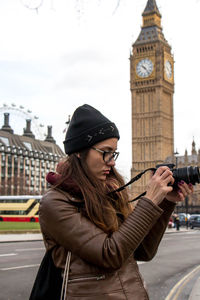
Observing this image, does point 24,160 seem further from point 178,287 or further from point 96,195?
point 96,195

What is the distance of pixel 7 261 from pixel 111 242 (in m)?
10.7

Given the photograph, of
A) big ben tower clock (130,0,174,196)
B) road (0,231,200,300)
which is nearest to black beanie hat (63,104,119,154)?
road (0,231,200,300)

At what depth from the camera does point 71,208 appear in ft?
7.27

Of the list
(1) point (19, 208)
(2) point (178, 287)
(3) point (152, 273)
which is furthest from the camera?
(1) point (19, 208)

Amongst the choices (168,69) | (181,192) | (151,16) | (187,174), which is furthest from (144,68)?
(187,174)

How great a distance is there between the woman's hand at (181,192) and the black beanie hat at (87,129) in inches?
17.7

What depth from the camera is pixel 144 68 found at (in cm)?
9025

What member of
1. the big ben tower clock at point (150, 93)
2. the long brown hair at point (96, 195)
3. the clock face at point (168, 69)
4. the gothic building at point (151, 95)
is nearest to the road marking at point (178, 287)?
the long brown hair at point (96, 195)

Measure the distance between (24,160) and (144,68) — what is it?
1442 inches

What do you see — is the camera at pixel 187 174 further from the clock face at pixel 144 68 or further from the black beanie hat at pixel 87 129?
the clock face at pixel 144 68

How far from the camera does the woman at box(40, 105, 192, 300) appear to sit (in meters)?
2.11

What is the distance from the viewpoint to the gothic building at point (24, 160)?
95044 millimetres

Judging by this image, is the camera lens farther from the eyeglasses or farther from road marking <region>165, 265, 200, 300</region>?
road marking <region>165, 265, 200, 300</region>

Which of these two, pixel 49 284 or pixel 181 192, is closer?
pixel 49 284
